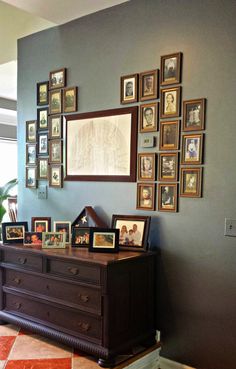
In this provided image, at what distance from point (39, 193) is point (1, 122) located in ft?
12.5

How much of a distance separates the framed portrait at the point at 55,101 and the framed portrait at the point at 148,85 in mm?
858

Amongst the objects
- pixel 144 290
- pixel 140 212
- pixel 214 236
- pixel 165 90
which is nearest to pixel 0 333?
pixel 144 290

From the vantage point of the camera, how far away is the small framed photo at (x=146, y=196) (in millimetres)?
2584

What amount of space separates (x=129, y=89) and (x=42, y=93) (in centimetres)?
100

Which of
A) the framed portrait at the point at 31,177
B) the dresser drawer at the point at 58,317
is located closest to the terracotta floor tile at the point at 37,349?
the dresser drawer at the point at 58,317

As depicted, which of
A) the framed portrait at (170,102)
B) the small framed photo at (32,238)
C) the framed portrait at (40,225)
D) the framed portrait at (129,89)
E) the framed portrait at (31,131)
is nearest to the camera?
the framed portrait at (170,102)

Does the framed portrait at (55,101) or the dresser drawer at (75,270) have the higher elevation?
the framed portrait at (55,101)

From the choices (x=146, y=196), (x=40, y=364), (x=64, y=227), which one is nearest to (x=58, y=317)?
(x=40, y=364)

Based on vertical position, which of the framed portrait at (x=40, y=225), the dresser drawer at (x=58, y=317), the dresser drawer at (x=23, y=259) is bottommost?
the dresser drawer at (x=58, y=317)

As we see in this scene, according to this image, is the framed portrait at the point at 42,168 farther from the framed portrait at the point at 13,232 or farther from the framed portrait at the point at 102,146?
the framed portrait at the point at 13,232

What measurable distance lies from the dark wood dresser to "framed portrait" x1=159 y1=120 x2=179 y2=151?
75cm

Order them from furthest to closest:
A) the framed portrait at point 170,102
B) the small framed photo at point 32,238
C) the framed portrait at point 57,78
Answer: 1. the framed portrait at point 57,78
2. the small framed photo at point 32,238
3. the framed portrait at point 170,102

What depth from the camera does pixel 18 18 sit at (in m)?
3.44

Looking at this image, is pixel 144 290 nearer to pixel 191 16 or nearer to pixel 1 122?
pixel 191 16
